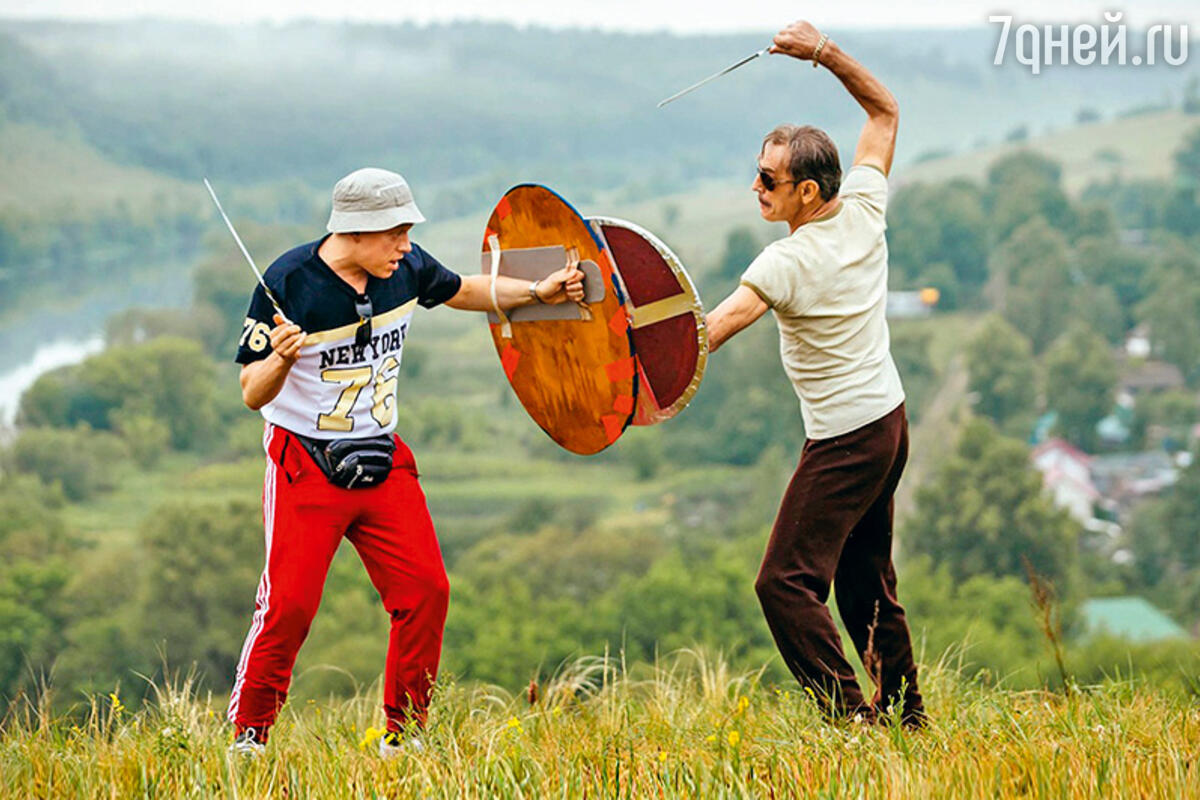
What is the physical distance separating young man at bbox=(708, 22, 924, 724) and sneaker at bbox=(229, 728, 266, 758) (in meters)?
1.43

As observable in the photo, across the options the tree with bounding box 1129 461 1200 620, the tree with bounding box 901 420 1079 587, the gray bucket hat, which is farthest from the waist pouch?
the tree with bounding box 1129 461 1200 620

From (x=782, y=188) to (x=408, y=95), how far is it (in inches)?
6986

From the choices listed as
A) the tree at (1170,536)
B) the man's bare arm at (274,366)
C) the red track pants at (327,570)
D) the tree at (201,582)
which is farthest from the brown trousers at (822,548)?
the tree at (1170,536)

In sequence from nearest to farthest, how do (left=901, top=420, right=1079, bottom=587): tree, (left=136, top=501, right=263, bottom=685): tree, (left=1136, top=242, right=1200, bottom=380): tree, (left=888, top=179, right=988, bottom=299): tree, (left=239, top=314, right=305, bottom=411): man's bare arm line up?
(left=239, top=314, right=305, bottom=411): man's bare arm
(left=136, top=501, right=263, bottom=685): tree
(left=901, top=420, right=1079, bottom=587): tree
(left=1136, top=242, right=1200, bottom=380): tree
(left=888, top=179, right=988, bottom=299): tree

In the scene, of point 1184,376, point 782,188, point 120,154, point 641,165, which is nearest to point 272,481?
point 782,188

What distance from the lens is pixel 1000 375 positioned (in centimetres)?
9500

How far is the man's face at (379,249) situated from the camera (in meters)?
4.27

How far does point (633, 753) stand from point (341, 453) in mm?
1155

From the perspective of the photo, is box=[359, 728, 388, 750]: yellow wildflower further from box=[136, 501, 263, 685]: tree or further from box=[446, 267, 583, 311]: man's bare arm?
box=[136, 501, 263, 685]: tree

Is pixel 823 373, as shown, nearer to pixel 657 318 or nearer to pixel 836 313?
pixel 836 313

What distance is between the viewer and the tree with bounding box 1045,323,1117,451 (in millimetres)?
96688

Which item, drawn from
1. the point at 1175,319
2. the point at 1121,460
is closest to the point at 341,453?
the point at 1121,460

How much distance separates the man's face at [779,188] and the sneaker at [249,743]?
200cm

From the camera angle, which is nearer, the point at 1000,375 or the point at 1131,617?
the point at 1131,617
